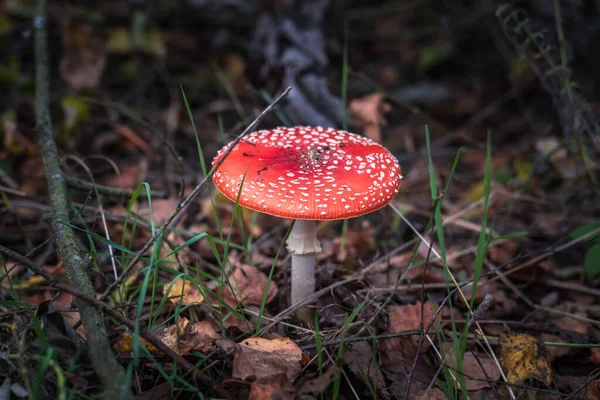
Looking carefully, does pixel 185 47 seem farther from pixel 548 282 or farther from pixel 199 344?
pixel 548 282

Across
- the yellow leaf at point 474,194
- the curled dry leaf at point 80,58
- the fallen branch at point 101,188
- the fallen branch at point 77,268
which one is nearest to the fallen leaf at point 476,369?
the fallen branch at point 77,268

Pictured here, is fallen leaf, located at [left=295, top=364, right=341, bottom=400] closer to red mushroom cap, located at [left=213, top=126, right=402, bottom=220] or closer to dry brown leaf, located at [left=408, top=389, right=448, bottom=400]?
dry brown leaf, located at [left=408, top=389, right=448, bottom=400]

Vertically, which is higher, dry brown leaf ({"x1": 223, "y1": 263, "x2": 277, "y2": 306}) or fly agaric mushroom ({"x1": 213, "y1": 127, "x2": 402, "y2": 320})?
fly agaric mushroom ({"x1": 213, "y1": 127, "x2": 402, "y2": 320})

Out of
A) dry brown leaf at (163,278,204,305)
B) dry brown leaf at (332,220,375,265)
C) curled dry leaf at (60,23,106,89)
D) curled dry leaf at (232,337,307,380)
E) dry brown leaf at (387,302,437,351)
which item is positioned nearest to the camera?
curled dry leaf at (232,337,307,380)

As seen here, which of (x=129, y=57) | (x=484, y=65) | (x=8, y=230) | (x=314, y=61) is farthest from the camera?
(x=484, y=65)

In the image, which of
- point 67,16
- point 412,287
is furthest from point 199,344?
point 67,16

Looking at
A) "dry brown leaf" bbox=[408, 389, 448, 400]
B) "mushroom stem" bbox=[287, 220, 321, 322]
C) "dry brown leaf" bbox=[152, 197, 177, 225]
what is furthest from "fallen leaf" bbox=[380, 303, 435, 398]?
"dry brown leaf" bbox=[152, 197, 177, 225]

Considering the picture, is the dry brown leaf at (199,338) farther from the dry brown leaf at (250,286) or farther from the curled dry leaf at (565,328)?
the curled dry leaf at (565,328)
